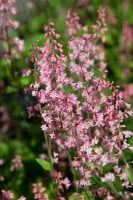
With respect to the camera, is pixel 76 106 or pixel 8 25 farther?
pixel 8 25

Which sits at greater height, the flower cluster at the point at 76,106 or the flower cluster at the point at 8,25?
the flower cluster at the point at 8,25

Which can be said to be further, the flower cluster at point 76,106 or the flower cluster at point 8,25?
the flower cluster at point 8,25

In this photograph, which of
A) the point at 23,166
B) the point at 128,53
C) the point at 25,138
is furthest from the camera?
the point at 128,53

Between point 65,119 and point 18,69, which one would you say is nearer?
point 65,119

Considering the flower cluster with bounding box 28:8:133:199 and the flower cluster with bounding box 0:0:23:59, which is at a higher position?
the flower cluster with bounding box 0:0:23:59

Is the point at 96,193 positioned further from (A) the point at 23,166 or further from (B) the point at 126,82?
(B) the point at 126,82

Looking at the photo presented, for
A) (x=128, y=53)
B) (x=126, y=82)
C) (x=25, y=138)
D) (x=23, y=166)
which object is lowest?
(x=23, y=166)

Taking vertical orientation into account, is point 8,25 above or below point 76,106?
above

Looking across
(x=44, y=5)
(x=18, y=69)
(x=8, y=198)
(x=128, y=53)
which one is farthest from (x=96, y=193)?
(x=44, y=5)

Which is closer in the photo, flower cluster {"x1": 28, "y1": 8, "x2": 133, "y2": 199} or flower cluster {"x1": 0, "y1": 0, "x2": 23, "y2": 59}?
flower cluster {"x1": 28, "y1": 8, "x2": 133, "y2": 199}

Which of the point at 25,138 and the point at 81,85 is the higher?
the point at 25,138

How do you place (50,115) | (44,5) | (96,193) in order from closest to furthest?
(50,115)
(96,193)
(44,5)
